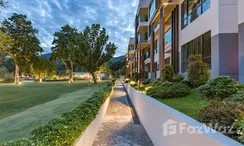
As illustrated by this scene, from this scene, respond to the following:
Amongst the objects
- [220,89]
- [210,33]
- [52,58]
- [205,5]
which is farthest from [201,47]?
[52,58]

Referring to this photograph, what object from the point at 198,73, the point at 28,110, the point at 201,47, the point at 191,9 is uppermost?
the point at 191,9

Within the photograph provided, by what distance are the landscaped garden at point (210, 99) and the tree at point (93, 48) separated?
17.9m

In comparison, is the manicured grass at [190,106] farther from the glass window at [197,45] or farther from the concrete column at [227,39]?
the glass window at [197,45]

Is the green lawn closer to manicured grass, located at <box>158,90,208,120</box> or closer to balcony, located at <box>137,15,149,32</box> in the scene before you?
manicured grass, located at <box>158,90,208,120</box>

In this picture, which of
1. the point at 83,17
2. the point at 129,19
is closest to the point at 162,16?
the point at 83,17

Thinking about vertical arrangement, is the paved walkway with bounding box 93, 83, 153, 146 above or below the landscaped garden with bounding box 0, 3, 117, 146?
below

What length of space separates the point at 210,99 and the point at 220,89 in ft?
1.48

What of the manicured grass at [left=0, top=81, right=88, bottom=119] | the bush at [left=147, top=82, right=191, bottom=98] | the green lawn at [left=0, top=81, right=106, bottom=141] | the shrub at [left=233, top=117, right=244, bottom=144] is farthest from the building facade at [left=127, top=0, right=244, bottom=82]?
the manicured grass at [left=0, top=81, right=88, bottom=119]

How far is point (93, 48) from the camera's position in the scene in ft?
98.1

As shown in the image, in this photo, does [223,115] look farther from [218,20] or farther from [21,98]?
[21,98]

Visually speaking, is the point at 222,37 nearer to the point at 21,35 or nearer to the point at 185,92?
the point at 185,92

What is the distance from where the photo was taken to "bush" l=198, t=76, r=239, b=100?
625 centimetres

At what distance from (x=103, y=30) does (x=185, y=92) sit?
916 inches

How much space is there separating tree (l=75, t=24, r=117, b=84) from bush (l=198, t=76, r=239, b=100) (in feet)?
77.8
